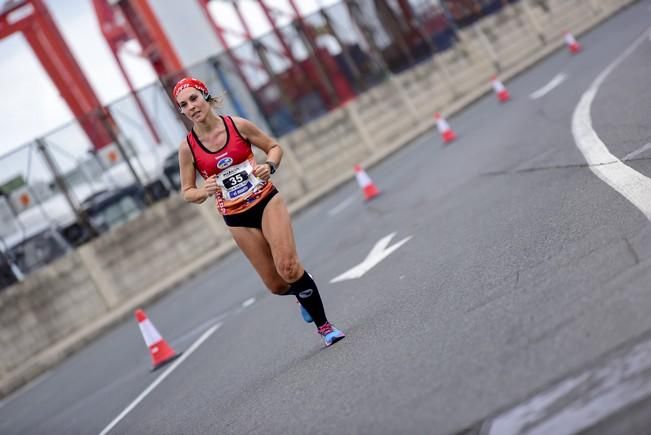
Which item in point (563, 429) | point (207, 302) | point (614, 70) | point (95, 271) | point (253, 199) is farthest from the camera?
point (95, 271)

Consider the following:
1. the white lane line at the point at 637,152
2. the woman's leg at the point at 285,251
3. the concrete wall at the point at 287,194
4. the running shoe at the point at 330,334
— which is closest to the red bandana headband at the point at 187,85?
the woman's leg at the point at 285,251

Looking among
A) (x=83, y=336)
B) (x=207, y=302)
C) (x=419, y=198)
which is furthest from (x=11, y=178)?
(x=419, y=198)

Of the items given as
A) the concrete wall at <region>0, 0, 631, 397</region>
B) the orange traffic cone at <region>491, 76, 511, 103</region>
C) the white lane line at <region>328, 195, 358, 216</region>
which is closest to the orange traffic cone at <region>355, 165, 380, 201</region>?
the white lane line at <region>328, 195, 358, 216</region>

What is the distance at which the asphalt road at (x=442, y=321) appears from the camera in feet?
13.7

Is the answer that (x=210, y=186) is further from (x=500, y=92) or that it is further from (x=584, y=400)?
(x=500, y=92)

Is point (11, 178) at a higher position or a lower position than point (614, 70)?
higher

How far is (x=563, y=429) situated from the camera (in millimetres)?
3420

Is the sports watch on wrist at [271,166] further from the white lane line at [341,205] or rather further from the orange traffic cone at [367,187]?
the white lane line at [341,205]

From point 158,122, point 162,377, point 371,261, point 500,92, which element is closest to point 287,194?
point 158,122

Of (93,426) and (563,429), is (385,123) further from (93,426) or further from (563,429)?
(563,429)

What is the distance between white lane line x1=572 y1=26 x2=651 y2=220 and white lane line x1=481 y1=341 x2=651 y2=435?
2.24 metres

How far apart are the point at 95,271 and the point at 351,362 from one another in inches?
506

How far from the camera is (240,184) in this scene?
21.3 feet

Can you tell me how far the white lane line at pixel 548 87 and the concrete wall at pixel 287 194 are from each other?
4609mm
